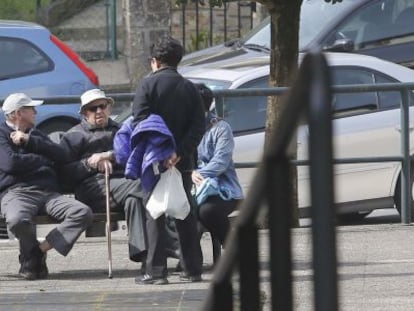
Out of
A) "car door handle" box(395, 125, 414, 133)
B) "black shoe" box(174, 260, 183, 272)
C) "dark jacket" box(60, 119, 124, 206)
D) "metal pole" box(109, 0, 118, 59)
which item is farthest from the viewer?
"metal pole" box(109, 0, 118, 59)

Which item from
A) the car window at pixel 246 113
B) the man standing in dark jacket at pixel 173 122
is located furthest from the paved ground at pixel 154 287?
the car window at pixel 246 113

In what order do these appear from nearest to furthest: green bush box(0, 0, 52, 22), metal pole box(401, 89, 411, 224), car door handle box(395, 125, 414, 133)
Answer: metal pole box(401, 89, 411, 224) → car door handle box(395, 125, 414, 133) → green bush box(0, 0, 52, 22)

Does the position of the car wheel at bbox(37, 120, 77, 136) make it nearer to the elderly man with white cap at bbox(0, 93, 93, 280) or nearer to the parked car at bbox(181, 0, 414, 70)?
the parked car at bbox(181, 0, 414, 70)

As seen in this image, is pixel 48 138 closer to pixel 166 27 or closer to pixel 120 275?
pixel 120 275

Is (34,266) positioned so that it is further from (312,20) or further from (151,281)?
(312,20)

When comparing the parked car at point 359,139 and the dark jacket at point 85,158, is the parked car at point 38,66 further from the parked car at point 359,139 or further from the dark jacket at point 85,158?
the dark jacket at point 85,158

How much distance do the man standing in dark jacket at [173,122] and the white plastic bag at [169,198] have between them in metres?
0.07

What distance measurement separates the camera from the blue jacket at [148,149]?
769cm

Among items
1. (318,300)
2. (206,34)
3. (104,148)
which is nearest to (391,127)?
(104,148)

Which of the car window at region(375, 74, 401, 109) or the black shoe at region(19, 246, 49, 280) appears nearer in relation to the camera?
the black shoe at region(19, 246, 49, 280)

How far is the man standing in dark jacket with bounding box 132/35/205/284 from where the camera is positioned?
25.6ft

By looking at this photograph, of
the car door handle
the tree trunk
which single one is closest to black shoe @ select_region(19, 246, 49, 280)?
the tree trunk

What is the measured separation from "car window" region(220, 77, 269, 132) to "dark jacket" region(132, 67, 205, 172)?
1994mm

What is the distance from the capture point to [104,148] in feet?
28.0
